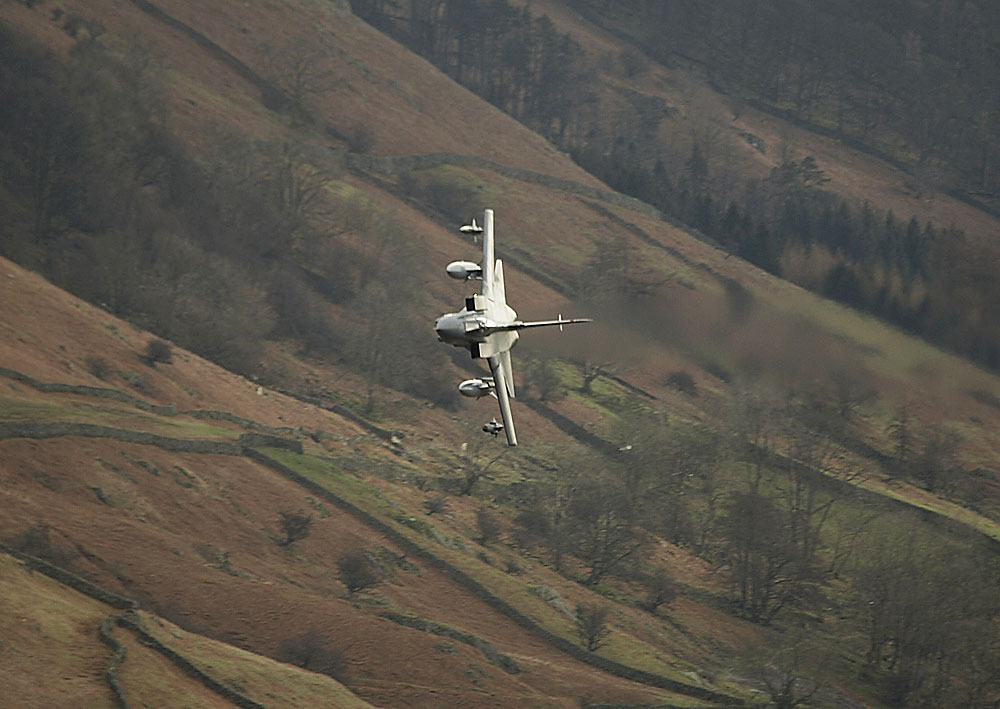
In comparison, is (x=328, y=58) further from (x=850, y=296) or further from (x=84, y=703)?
(x=84, y=703)

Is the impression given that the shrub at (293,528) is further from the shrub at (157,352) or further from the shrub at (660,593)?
the shrub at (660,593)

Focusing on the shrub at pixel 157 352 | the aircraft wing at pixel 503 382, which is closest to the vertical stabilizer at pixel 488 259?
the aircraft wing at pixel 503 382

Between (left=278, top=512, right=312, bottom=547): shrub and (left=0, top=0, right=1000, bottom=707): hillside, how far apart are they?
3.15 feet

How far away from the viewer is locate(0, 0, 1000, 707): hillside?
66.8 meters

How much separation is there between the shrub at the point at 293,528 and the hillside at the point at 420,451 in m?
0.96

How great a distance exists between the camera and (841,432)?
323 ft

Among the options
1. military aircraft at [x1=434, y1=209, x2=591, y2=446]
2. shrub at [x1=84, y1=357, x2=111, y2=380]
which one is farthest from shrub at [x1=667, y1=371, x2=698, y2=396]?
military aircraft at [x1=434, y1=209, x2=591, y2=446]

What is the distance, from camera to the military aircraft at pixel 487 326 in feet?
130

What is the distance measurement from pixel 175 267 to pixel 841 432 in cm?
5287

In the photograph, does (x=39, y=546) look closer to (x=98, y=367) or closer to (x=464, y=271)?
(x=98, y=367)

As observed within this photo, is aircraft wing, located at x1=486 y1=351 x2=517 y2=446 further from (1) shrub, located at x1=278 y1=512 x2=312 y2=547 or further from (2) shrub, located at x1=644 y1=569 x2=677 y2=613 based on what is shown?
(2) shrub, located at x1=644 y1=569 x2=677 y2=613

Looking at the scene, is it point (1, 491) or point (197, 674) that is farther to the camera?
point (1, 491)

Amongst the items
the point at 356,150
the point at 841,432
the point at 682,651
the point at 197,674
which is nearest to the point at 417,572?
the point at 682,651

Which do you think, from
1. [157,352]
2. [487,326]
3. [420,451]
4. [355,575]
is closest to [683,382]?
[420,451]
